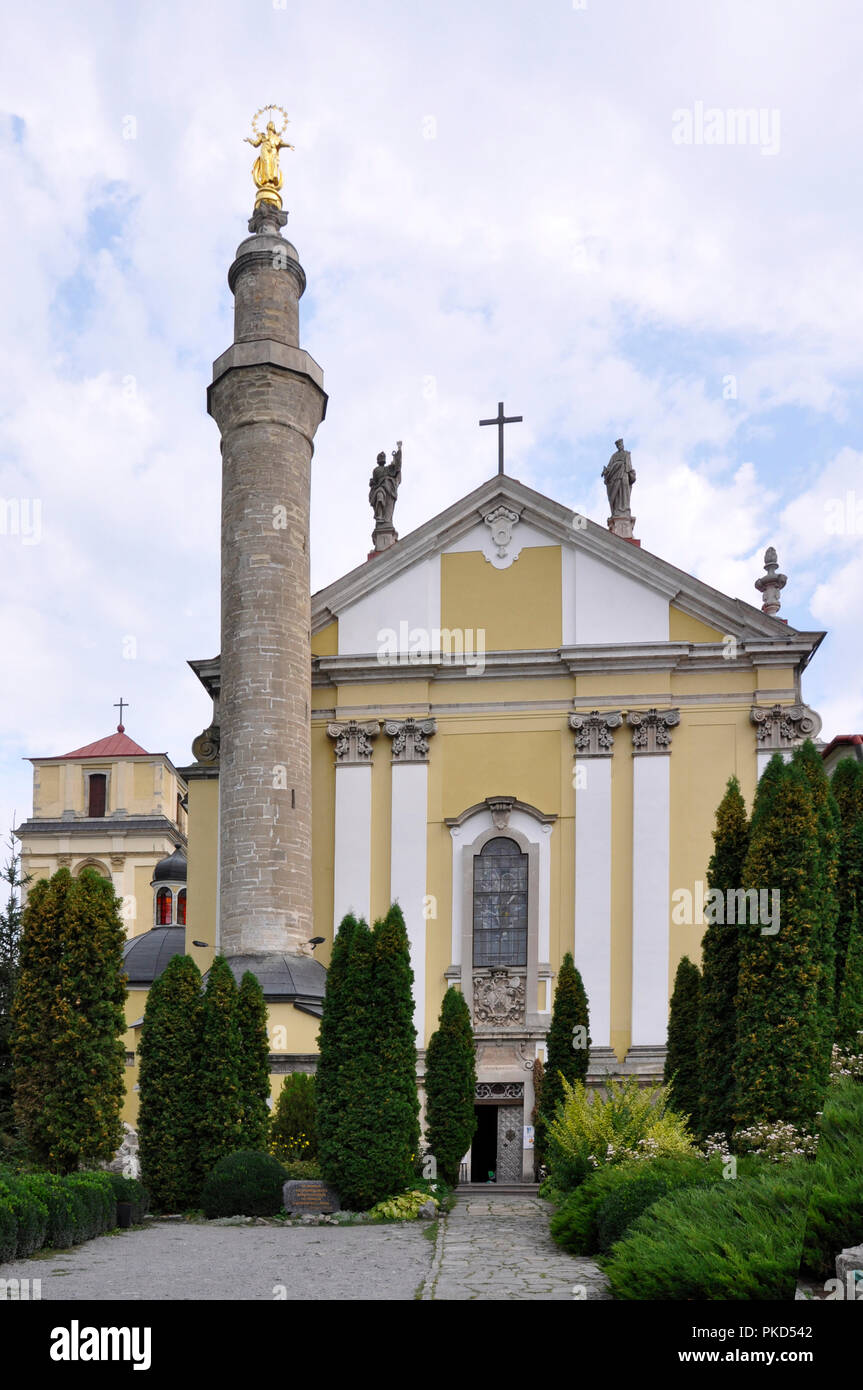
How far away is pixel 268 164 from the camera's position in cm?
2928

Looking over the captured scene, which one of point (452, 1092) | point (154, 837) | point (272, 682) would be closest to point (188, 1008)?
point (452, 1092)

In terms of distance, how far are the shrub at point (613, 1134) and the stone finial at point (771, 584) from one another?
43.7 ft

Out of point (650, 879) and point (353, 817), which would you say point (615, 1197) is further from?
point (353, 817)

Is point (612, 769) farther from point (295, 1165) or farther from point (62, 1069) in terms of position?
point (62, 1069)

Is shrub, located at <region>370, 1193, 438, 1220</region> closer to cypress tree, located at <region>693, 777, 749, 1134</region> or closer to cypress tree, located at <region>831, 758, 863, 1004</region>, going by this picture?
cypress tree, located at <region>693, 777, 749, 1134</region>

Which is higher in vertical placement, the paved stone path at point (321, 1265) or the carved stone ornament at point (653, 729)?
the carved stone ornament at point (653, 729)

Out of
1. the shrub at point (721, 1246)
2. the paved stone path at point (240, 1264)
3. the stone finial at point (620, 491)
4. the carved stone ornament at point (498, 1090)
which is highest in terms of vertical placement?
the stone finial at point (620, 491)

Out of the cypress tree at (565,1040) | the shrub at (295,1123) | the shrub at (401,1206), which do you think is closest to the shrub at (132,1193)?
the shrub at (401,1206)

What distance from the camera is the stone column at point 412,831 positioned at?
87.6 ft

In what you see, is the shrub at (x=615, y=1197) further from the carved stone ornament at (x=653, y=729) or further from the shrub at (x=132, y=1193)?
the carved stone ornament at (x=653, y=729)

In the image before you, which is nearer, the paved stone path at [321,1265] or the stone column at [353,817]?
the paved stone path at [321,1265]

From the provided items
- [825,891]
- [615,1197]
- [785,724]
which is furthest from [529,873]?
[615,1197]

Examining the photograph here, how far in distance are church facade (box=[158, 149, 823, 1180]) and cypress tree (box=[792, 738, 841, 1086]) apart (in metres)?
11.2

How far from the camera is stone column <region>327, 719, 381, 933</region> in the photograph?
27234 millimetres
